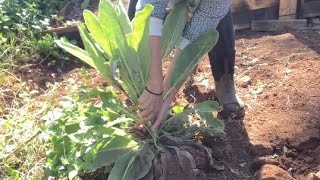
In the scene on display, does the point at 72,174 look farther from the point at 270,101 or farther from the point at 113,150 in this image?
the point at 270,101

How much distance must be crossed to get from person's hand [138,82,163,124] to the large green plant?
0.06 m

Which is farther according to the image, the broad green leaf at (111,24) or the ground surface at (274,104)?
the ground surface at (274,104)

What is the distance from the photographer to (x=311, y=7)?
12.5 feet

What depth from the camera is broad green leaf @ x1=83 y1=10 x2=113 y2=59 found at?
1.82 m

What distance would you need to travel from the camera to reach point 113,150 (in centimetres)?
185

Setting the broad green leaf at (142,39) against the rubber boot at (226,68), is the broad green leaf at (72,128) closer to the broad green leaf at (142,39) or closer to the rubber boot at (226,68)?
the broad green leaf at (142,39)

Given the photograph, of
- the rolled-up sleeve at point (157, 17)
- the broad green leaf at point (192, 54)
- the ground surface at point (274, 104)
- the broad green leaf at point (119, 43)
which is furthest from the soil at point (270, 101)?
the rolled-up sleeve at point (157, 17)

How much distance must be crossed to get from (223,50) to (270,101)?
333 mm

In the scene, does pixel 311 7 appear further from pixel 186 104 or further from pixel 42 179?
pixel 42 179

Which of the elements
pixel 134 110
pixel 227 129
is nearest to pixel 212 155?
pixel 227 129

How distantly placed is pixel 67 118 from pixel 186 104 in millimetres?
622

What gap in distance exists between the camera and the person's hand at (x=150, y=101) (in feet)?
5.93

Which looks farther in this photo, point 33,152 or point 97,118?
point 33,152

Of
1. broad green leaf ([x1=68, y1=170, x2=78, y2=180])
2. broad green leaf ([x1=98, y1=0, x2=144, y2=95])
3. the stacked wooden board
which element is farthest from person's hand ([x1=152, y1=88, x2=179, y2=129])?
the stacked wooden board
